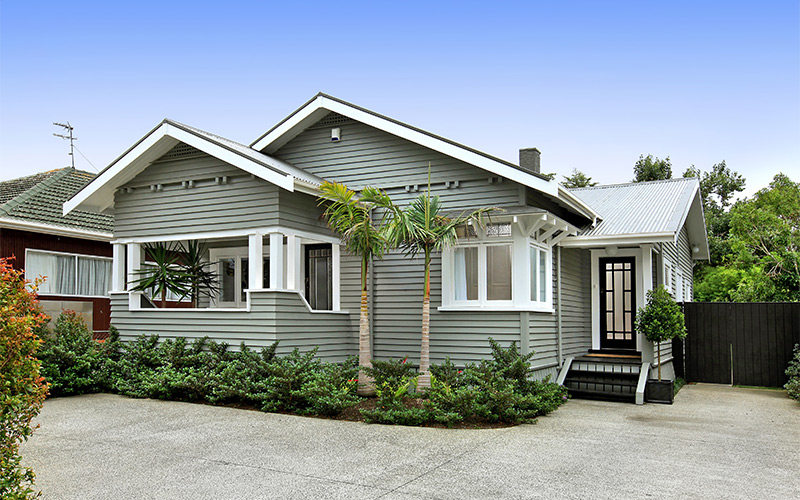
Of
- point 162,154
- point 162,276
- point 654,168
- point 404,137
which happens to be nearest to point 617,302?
point 404,137

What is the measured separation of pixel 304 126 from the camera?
1266cm

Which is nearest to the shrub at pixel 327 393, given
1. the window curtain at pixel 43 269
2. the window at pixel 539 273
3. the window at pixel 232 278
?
the window at pixel 539 273

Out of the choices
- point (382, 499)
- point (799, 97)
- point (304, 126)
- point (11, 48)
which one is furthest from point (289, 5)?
point (799, 97)

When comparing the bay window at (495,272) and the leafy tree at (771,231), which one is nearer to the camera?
the bay window at (495,272)

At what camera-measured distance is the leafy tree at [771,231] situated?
19758mm

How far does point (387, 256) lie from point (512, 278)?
2384 millimetres

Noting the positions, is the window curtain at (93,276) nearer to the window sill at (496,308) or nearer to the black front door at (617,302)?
the window sill at (496,308)

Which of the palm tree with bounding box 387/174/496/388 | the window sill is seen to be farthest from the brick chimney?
the palm tree with bounding box 387/174/496/388

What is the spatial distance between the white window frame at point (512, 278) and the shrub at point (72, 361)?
585 centimetres

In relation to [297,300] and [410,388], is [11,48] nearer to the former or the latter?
[297,300]

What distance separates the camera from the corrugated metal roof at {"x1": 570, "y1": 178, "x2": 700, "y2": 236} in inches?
486

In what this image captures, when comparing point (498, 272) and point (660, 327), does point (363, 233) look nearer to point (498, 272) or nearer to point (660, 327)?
point (498, 272)

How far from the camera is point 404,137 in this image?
37.5ft

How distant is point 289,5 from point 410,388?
9.32 meters
